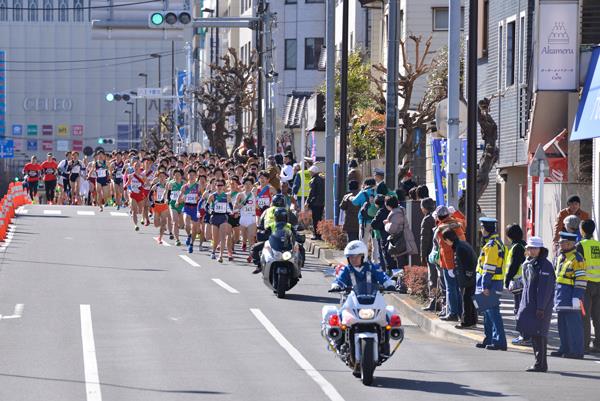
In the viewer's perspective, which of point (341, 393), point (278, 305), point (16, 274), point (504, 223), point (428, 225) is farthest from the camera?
point (504, 223)

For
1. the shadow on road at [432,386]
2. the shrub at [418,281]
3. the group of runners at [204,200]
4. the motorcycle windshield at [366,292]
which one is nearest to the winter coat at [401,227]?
the shrub at [418,281]

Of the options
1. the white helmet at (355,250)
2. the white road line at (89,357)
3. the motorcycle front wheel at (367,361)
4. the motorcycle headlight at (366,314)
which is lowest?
the white road line at (89,357)

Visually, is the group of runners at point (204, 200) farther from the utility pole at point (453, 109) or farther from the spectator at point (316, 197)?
the utility pole at point (453, 109)

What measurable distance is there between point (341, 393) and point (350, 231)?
1468 centimetres

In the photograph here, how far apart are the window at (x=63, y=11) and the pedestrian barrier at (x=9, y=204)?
95.0 metres

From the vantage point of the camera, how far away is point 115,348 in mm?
17203

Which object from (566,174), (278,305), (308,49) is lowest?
(278,305)

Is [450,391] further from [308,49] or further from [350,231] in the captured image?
[308,49]

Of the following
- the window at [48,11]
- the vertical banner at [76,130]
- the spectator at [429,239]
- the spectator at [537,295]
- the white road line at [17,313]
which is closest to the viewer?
the spectator at [537,295]

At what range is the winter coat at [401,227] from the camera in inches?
910

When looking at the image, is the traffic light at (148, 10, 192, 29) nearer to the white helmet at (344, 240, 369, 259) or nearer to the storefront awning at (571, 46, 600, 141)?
the storefront awning at (571, 46, 600, 141)

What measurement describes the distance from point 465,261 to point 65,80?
498ft

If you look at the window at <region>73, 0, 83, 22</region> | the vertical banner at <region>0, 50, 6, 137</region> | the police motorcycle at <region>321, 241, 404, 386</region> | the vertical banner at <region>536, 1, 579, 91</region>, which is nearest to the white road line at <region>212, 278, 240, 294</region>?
the vertical banner at <region>536, 1, 579, 91</region>

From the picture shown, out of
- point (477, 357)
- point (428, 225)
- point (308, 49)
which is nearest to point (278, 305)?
point (428, 225)
